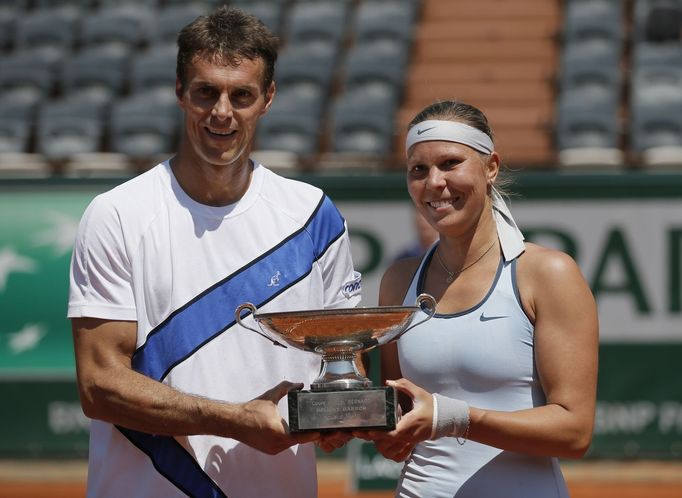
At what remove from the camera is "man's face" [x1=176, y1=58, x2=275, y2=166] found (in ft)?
9.12

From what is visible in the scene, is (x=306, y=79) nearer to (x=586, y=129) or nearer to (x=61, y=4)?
(x=586, y=129)

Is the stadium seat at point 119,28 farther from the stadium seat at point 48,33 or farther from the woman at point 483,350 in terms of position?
the woman at point 483,350

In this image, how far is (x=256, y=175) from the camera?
3025mm

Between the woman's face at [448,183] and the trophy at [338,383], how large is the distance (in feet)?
0.99

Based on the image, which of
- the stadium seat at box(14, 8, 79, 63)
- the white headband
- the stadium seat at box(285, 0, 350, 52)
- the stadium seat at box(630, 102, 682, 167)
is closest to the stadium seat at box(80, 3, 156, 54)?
the stadium seat at box(14, 8, 79, 63)

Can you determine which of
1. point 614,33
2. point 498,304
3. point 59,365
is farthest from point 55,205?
point 614,33

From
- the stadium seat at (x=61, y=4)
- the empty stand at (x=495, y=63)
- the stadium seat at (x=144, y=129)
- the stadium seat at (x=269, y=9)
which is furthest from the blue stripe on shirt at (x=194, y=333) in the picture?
the stadium seat at (x=61, y=4)

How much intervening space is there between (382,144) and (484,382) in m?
7.82

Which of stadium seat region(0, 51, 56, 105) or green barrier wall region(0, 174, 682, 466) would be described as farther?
stadium seat region(0, 51, 56, 105)

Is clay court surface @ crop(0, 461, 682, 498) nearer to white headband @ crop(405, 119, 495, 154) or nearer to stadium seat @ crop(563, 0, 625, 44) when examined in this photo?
white headband @ crop(405, 119, 495, 154)

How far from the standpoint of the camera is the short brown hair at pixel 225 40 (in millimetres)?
2773

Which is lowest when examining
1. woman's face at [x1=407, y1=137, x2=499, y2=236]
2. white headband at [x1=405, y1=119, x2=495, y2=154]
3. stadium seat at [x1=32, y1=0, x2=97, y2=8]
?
woman's face at [x1=407, y1=137, x2=499, y2=236]

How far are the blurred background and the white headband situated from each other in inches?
18.7

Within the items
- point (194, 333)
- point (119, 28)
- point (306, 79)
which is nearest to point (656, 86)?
point (306, 79)
